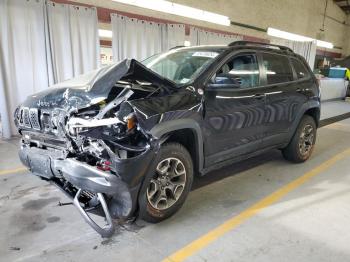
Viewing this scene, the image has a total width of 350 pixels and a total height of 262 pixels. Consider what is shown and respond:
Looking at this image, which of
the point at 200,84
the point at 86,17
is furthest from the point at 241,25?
the point at 200,84

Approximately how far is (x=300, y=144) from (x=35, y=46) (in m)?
5.31

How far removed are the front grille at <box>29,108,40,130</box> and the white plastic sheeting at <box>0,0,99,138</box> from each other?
3566 millimetres

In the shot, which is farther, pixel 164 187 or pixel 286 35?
pixel 286 35

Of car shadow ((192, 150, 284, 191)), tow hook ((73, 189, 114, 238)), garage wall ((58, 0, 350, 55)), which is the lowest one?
car shadow ((192, 150, 284, 191))

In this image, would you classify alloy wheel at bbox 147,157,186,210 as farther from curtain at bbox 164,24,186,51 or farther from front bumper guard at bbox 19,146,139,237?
curtain at bbox 164,24,186,51

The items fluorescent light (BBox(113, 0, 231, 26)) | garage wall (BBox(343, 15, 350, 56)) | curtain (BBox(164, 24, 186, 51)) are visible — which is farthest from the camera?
garage wall (BBox(343, 15, 350, 56))

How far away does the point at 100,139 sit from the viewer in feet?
8.17

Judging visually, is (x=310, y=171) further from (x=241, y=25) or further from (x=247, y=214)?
(x=241, y=25)

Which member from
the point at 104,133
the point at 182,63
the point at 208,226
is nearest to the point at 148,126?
the point at 104,133

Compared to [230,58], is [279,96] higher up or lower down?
lower down

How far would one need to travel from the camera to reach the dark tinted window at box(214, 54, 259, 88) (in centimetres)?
326

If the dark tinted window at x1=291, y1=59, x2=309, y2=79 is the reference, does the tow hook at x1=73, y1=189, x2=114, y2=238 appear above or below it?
below

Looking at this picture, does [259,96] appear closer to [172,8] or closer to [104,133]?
[104,133]

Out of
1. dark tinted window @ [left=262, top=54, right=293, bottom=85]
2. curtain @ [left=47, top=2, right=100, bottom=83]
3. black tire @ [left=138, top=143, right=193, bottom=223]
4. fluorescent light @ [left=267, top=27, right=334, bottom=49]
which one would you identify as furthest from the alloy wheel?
fluorescent light @ [left=267, top=27, right=334, bottom=49]
